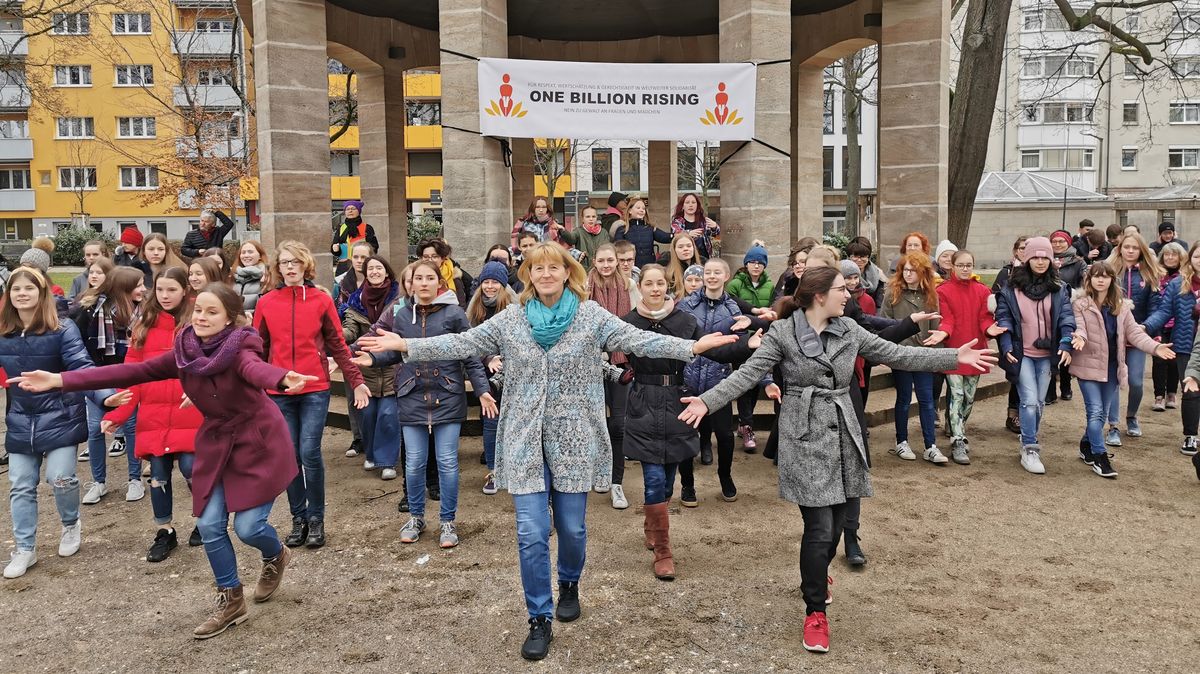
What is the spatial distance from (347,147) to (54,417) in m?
51.5

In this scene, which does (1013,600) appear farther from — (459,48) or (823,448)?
(459,48)

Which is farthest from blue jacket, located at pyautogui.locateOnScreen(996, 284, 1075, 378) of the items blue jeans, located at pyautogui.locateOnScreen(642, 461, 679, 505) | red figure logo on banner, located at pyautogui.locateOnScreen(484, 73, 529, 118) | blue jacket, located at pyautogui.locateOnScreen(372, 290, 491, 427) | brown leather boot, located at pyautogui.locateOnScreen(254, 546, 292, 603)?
brown leather boot, located at pyautogui.locateOnScreen(254, 546, 292, 603)

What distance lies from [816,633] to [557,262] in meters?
2.23

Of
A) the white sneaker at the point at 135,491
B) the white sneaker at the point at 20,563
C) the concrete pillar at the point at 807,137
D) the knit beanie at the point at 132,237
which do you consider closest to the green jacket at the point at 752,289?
the white sneaker at the point at 135,491

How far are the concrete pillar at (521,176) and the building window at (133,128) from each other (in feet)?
136

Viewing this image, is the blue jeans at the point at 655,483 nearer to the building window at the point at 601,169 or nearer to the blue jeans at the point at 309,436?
the blue jeans at the point at 309,436

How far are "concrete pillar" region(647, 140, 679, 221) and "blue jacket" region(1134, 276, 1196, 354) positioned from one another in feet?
34.8

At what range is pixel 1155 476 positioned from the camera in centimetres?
769

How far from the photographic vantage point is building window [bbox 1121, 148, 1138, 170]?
2137 inches

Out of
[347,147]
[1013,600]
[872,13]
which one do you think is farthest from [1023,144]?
[1013,600]

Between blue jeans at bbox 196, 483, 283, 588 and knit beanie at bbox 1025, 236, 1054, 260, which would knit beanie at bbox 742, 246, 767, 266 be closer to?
knit beanie at bbox 1025, 236, 1054, 260

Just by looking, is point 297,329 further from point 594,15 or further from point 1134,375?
point 594,15

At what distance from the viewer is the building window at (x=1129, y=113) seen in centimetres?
5391

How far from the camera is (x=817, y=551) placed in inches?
179
